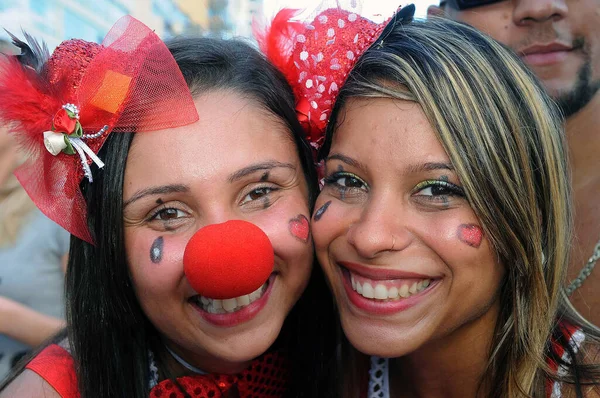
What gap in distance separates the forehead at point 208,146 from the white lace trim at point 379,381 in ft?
2.77

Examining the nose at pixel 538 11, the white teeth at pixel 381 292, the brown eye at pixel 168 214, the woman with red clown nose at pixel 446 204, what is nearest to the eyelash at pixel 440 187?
the woman with red clown nose at pixel 446 204

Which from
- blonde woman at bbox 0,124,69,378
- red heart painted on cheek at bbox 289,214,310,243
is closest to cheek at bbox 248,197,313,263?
red heart painted on cheek at bbox 289,214,310,243

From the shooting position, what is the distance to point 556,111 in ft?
5.78

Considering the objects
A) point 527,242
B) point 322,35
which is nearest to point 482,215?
point 527,242

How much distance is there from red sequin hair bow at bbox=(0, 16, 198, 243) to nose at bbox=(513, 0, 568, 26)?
1.63 metres

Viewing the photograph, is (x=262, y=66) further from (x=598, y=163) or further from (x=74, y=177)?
(x=598, y=163)

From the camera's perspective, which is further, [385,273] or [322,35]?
[322,35]

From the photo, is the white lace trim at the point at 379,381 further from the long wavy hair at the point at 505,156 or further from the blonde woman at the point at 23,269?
the blonde woman at the point at 23,269

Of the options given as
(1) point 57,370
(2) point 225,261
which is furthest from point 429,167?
(1) point 57,370

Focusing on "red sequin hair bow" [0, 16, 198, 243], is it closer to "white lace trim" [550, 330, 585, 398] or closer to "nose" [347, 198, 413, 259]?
"nose" [347, 198, 413, 259]

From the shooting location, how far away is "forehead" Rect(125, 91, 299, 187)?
5.17 feet

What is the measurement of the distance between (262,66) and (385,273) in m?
0.82

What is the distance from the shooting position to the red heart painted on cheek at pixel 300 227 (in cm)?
169

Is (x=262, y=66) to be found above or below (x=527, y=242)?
above
